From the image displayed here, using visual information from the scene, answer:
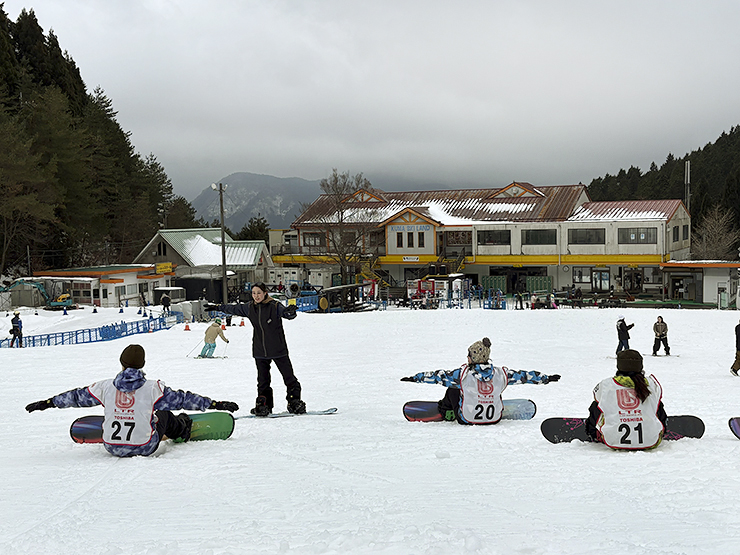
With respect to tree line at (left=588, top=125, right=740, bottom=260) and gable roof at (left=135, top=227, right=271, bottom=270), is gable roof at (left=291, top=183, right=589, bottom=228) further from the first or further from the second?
tree line at (left=588, top=125, right=740, bottom=260)

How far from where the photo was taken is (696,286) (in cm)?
3950

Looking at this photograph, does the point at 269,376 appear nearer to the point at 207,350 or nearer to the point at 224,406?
the point at 224,406

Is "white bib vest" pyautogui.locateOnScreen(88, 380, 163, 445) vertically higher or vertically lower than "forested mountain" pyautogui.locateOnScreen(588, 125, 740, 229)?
lower

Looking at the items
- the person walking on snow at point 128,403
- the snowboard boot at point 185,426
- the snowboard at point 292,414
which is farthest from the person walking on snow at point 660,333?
the person walking on snow at point 128,403

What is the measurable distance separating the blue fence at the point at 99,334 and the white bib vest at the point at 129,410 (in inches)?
725

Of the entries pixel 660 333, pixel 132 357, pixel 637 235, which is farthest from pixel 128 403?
pixel 637 235

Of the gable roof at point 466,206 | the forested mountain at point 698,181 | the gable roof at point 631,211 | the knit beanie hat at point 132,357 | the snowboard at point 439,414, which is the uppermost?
the forested mountain at point 698,181

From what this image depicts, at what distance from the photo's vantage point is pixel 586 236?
4441cm

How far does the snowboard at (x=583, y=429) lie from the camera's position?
6.30 m

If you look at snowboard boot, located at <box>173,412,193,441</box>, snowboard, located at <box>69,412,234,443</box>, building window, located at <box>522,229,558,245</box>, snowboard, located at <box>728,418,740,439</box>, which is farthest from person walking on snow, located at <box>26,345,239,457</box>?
building window, located at <box>522,229,558,245</box>

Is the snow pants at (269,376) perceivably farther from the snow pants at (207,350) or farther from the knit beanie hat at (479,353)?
the snow pants at (207,350)

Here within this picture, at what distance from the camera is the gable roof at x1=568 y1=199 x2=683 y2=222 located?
4353 centimetres

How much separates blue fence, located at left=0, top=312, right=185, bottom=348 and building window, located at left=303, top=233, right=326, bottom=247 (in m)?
25.8

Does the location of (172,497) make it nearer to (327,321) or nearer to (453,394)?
(453,394)
